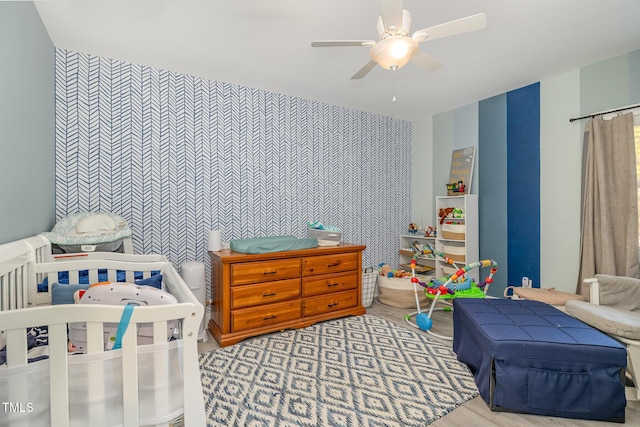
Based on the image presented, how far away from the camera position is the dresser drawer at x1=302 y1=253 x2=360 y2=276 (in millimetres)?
3080

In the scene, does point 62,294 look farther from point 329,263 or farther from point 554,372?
point 554,372

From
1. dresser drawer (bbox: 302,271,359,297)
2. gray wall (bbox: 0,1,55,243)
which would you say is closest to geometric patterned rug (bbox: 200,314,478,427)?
dresser drawer (bbox: 302,271,359,297)

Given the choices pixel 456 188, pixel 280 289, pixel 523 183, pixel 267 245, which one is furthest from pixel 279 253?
pixel 523 183

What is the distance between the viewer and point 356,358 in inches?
94.0

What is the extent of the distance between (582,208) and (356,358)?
257cm

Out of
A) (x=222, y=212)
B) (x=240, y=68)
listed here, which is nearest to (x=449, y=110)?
(x=240, y=68)

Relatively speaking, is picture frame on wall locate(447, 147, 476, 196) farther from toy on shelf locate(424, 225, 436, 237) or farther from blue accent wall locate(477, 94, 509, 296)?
toy on shelf locate(424, 225, 436, 237)

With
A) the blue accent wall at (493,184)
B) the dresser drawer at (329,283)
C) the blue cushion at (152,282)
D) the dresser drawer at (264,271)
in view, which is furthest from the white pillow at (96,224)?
the blue accent wall at (493,184)

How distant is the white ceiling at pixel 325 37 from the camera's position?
201 centimetres

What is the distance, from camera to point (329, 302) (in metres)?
3.22

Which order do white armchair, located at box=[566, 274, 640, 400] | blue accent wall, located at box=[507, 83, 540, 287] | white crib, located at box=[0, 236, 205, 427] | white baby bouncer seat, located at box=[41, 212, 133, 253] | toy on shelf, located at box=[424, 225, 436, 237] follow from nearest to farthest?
1. white crib, located at box=[0, 236, 205, 427]
2. white armchair, located at box=[566, 274, 640, 400]
3. white baby bouncer seat, located at box=[41, 212, 133, 253]
4. blue accent wall, located at box=[507, 83, 540, 287]
5. toy on shelf, located at box=[424, 225, 436, 237]

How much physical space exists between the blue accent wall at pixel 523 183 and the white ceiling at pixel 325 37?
255 millimetres

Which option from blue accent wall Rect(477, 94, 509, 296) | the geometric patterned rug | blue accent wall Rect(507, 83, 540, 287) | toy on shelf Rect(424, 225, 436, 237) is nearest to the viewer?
the geometric patterned rug

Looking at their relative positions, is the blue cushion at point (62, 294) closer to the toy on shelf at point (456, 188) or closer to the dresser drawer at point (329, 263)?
the dresser drawer at point (329, 263)
